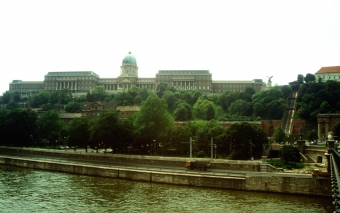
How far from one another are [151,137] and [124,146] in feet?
17.4

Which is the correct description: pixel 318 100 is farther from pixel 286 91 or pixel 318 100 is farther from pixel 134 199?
pixel 134 199

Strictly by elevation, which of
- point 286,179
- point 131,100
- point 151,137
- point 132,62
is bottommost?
point 286,179

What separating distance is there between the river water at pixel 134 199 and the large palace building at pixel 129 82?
125 m

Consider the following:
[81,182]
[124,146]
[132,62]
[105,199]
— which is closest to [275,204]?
[105,199]

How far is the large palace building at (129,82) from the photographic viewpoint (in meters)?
162

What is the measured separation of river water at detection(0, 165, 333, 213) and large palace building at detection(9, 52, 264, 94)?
409ft

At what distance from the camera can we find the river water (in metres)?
28.8

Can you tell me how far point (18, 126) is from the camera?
72.2m

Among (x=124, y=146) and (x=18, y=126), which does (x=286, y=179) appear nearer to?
(x=124, y=146)

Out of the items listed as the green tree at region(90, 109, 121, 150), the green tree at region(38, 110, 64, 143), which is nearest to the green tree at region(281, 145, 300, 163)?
the green tree at region(90, 109, 121, 150)

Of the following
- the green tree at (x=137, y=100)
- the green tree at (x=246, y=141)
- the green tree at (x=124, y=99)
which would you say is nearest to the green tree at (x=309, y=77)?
the green tree at (x=137, y=100)

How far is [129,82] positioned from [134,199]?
138 metres

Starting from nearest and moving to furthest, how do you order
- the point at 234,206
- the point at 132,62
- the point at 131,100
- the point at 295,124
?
the point at 234,206 < the point at 295,124 < the point at 131,100 < the point at 132,62

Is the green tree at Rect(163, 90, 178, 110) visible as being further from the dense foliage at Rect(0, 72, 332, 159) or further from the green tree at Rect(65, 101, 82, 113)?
the green tree at Rect(65, 101, 82, 113)
